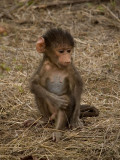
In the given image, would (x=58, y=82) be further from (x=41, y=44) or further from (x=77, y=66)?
(x=77, y=66)

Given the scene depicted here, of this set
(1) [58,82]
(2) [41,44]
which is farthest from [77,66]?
(2) [41,44]

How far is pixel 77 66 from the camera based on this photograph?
340 inches

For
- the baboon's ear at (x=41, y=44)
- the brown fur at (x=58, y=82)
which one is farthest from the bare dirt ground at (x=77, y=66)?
the baboon's ear at (x=41, y=44)

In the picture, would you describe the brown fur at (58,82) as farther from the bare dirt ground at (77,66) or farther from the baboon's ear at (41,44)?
the bare dirt ground at (77,66)

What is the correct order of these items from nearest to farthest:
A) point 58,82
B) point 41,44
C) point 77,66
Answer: point 41,44
point 58,82
point 77,66

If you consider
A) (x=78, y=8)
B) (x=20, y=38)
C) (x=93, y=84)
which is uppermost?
(x=78, y=8)

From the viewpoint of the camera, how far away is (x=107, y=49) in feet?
30.9

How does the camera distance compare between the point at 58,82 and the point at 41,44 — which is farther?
the point at 58,82

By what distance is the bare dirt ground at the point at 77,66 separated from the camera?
5387 millimetres

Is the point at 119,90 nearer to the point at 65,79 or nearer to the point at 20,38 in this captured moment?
the point at 65,79

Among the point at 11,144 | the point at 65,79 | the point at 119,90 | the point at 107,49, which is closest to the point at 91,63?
the point at 107,49

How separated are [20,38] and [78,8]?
2107 mm

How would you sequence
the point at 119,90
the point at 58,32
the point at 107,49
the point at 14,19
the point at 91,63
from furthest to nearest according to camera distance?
the point at 14,19, the point at 107,49, the point at 91,63, the point at 119,90, the point at 58,32

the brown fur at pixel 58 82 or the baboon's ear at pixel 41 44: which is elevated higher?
the baboon's ear at pixel 41 44
